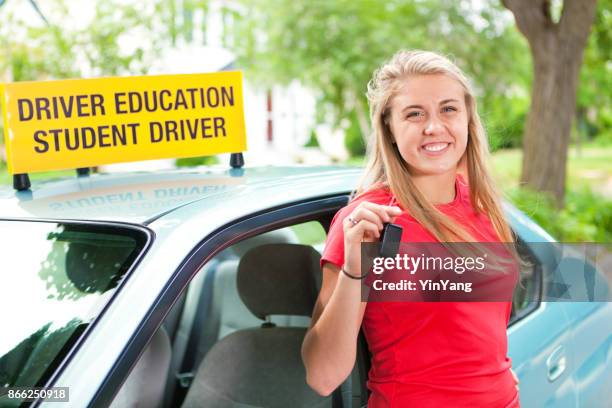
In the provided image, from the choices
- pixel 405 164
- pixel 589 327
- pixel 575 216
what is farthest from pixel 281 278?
pixel 575 216

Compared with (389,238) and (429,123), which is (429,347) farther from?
(429,123)

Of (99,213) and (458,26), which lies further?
(458,26)

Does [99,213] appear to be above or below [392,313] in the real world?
above

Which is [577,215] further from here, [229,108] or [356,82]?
[356,82]

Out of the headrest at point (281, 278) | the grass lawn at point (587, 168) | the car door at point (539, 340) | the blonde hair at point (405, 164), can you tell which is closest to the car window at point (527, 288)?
the car door at point (539, 340)

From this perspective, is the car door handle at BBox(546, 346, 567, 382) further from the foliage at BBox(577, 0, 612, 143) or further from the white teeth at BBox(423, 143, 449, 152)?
the foliage at BBox(577, 0, 612, 143)

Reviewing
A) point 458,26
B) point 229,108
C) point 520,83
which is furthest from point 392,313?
point 520,83

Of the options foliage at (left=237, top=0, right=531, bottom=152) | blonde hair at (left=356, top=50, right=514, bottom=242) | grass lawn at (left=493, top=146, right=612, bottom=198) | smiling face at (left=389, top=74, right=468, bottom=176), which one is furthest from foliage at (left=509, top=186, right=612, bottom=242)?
foliage at (left=237, top=0, right=531, bottom=152)

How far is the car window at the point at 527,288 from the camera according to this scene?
7.91 feet

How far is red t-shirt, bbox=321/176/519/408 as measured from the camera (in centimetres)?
165

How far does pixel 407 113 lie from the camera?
1780mm

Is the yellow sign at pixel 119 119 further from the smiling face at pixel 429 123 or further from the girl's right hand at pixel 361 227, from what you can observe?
the girl's right hand at pixel 361 227

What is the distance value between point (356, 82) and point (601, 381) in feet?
51.8

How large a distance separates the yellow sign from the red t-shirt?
2.65 feet
